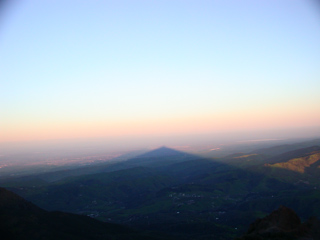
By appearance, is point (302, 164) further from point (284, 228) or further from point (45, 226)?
point (45, 226)

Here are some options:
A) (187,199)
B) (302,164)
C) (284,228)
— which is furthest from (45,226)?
(302,164)

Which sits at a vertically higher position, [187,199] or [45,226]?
[45,226]

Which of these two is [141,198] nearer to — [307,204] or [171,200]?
[171,200]

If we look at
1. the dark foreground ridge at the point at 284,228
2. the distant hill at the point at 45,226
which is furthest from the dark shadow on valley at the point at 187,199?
the dark foreground ridge at the point at 284,228

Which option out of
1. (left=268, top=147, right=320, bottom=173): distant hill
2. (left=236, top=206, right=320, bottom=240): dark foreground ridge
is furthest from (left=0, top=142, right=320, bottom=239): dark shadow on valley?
(left=236, top=206, right=320, bottom=240): dark foreground ridge

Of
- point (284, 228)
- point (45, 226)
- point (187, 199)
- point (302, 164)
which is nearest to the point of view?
point (284, 228)

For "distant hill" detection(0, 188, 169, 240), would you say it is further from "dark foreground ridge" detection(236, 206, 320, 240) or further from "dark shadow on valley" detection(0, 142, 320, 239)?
"dark foreground ridge" detection(236, 206, 320, 240)

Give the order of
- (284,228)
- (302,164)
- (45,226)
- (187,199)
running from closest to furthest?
1. (284,228)
2. (45,226)
3. (187,199)
4. (302,164)
